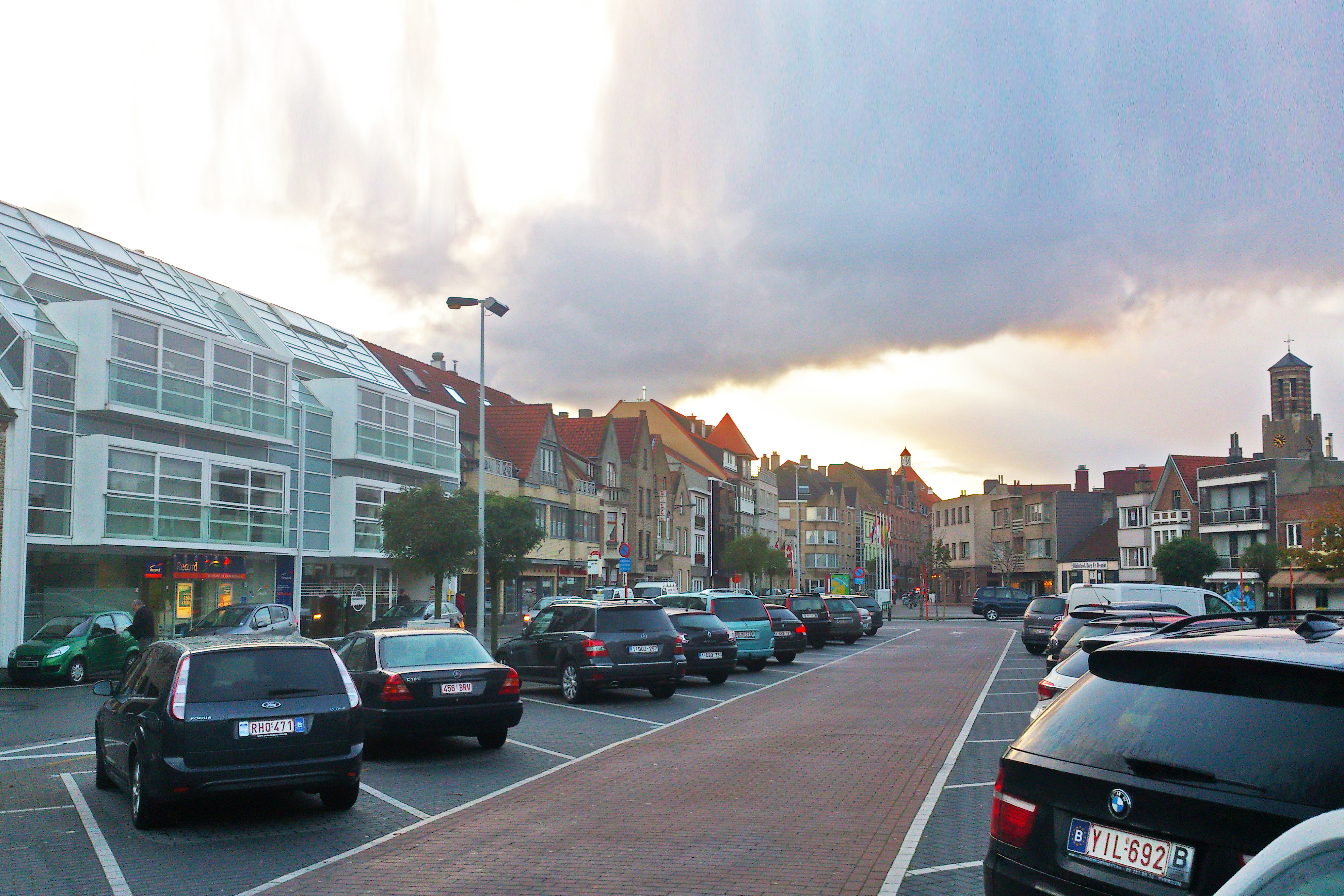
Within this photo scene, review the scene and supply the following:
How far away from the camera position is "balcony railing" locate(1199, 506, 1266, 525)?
70.7 m

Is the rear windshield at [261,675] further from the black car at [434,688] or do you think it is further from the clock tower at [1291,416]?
the clock tower at [1291,416]

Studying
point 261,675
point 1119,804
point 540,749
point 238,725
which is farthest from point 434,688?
point 1119,804

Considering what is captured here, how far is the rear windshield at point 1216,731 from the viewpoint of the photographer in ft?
11.7

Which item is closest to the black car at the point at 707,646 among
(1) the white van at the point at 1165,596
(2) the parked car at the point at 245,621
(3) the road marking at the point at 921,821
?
(3) the road marking at the point at 921,821

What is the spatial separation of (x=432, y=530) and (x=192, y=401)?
30.1 ft

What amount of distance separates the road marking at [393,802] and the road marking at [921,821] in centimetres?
387

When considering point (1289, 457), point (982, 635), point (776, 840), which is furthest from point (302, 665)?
point (1289, 457)

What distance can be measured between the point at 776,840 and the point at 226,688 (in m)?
4.44

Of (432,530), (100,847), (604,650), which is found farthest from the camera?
(432,530)

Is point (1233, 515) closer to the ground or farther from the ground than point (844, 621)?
farther from the ground

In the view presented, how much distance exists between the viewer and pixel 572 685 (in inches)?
726

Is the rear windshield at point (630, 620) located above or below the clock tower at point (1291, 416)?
below

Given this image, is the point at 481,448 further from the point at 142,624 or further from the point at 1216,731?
the point at 1216,731

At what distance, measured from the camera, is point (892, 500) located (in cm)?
14938
